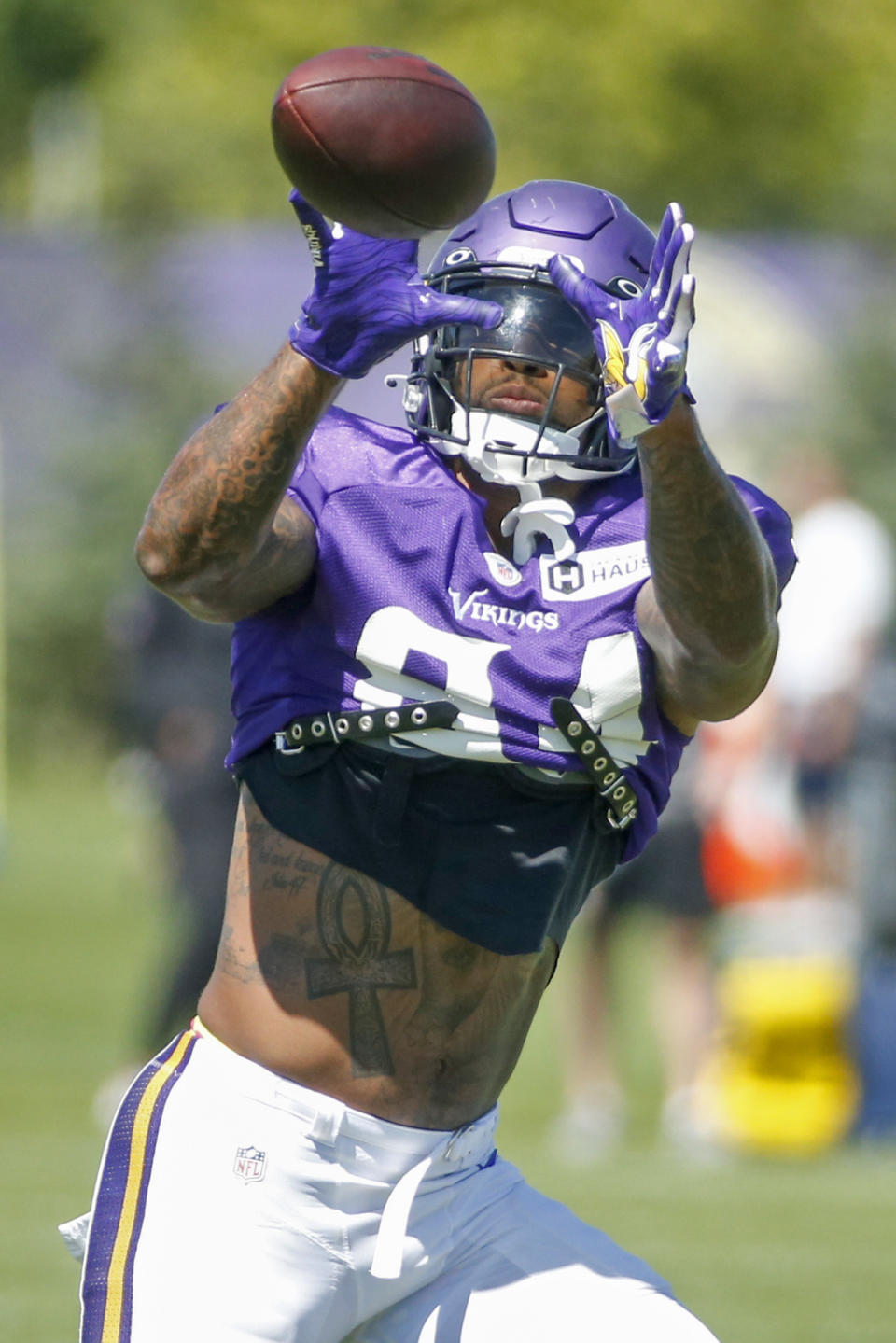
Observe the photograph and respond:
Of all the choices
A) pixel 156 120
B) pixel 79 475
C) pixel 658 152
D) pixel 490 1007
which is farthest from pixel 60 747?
pixel 490 1007

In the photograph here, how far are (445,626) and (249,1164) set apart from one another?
730mm

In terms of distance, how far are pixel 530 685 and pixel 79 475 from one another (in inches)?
770

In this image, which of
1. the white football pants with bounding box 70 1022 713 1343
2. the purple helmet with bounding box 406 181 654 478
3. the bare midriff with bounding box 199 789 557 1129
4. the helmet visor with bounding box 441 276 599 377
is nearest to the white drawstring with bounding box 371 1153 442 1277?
the white football pants with bounding box 70 1022 713 1343

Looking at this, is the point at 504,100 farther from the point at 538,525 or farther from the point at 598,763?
the point at 598,763

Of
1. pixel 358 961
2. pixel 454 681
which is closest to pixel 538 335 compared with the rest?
pixel 454 681

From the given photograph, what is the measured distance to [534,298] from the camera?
2967 millimetres

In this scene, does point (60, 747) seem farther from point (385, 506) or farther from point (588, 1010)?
point (385, 506)

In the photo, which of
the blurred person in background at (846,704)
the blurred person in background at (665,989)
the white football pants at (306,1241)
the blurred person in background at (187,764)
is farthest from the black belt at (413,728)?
the blurred person in background at (846,704)

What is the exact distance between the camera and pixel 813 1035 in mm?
7590

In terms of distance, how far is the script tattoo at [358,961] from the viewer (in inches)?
112

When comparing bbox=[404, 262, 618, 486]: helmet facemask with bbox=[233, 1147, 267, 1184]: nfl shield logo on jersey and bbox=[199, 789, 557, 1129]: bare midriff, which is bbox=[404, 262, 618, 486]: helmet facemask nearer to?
bbox=[199, 789, 557, 1129]: bare midriff

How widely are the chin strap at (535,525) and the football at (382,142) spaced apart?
1.27ft

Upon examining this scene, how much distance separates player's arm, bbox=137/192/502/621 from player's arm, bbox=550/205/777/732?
200mm

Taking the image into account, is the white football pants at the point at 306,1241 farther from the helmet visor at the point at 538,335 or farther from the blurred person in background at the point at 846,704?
the blurred person in background at the point at 846,704
